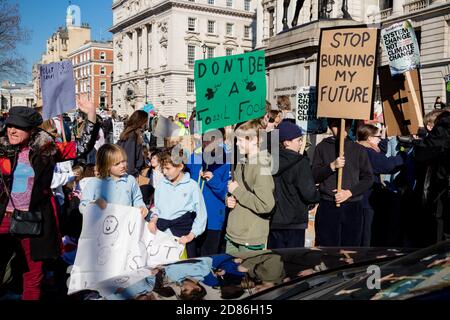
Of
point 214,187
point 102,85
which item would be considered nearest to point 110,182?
point 214,187

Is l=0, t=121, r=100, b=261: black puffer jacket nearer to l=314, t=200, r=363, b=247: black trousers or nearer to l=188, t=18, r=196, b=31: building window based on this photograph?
l=314, t=200, r=363, b=247: black trousers

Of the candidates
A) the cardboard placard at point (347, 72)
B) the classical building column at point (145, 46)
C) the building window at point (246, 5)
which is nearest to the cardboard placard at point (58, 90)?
the cardboard placard at point (347, 72)

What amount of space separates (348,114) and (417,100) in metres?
1.68

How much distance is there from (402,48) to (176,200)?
3.87m

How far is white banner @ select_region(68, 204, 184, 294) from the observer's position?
4383 mm

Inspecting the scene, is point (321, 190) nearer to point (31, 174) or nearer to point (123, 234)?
point (123, 234)

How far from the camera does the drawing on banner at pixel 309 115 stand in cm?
964

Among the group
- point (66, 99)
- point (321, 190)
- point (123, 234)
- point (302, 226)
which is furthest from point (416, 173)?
point (66, 99)

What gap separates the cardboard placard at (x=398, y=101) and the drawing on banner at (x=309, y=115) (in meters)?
2.34

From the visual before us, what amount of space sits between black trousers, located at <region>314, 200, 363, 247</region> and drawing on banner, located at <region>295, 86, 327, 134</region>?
410 centimetres

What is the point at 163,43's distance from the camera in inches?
3071

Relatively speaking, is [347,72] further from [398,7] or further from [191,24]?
[191,24]

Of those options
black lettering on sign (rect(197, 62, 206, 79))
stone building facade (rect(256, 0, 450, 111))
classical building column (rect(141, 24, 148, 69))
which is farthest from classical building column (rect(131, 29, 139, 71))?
black lettering on sign (rect(197, 62, 206, 79))

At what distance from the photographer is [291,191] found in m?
4.96
